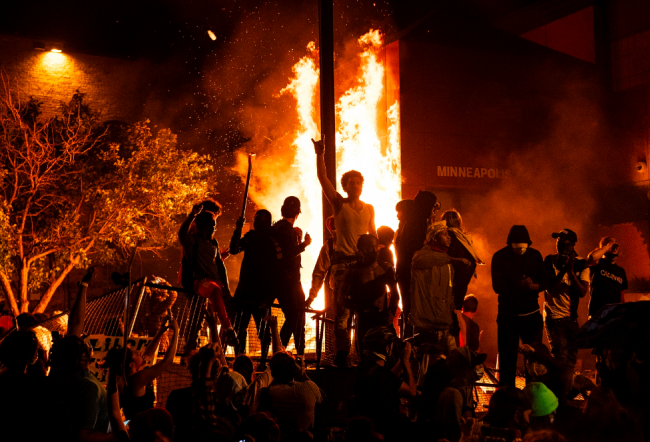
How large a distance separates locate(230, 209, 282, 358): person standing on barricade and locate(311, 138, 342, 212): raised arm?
781 millimetres

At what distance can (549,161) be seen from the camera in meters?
21.5

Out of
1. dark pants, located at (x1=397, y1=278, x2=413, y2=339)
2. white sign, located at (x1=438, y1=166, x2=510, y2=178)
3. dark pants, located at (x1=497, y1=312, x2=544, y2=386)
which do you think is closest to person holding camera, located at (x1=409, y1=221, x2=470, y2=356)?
dark pants, located at (x1=397, y1=278, x2=413, y2=339)

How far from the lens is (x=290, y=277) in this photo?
7.61 metres

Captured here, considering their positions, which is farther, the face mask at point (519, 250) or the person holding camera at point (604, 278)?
the person holding camera at point (604, 278)

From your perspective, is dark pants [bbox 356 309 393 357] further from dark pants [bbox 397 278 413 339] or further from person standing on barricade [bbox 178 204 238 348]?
person standing on barricade [bbox 178 204 238 348]

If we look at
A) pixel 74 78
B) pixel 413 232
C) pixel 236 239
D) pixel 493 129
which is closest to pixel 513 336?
pixel 413 232

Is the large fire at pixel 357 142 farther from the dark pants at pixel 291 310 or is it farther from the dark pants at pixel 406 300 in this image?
the dark pants at pixel 291 310

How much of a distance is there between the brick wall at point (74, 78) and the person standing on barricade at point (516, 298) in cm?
2055

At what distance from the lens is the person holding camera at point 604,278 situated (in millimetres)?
8422

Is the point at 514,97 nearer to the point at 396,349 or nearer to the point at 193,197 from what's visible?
the point at 193,197

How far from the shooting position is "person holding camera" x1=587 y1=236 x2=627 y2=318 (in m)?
8.42

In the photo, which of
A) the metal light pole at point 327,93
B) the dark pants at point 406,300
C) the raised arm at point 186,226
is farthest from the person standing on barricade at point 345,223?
the raised arm at point 186,226

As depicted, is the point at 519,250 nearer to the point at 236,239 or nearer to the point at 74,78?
the point at 236,239

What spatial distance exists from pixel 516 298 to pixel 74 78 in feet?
70.8
